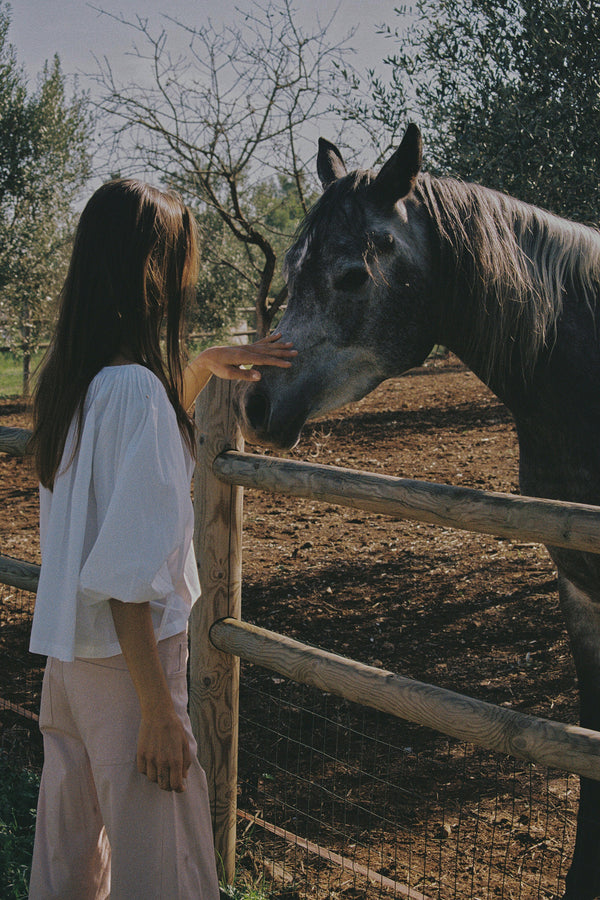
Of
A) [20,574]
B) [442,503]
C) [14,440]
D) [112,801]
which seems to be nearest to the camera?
[112,801]

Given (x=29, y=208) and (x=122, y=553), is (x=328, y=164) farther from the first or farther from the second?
(x=29, y=208)

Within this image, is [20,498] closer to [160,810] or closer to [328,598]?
[328,598]

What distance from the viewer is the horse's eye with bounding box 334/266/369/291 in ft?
6.91

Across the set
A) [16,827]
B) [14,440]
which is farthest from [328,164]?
[16,827]

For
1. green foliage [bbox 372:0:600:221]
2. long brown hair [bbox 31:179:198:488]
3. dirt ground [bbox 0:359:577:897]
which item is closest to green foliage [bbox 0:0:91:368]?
dirt ground [bbox 0:359:577:897]

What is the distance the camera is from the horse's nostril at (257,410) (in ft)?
6.81

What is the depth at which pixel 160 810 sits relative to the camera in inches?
54.8

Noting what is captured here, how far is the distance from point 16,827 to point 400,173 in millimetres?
2402

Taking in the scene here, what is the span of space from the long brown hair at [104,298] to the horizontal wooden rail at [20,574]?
138 cm

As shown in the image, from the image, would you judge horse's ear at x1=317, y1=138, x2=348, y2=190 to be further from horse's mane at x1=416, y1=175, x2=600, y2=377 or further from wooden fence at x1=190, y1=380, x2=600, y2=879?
wooden fence at x1=190, y1=380, x2=600, y2=879

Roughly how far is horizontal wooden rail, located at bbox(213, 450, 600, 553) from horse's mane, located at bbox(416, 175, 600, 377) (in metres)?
0.66

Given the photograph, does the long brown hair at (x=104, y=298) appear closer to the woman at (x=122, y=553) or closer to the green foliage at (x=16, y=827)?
the woman at (x=122, y=553)

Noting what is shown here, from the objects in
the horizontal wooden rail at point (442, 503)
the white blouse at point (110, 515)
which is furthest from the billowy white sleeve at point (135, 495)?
the horizontal wooden rail at point (442, 503)

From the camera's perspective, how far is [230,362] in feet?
5.95
